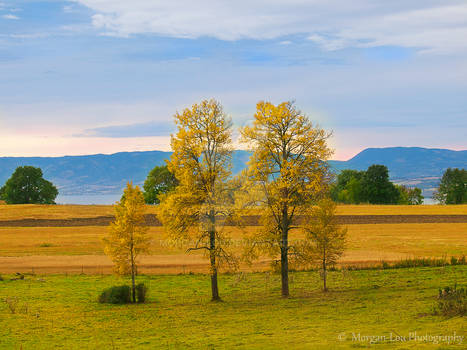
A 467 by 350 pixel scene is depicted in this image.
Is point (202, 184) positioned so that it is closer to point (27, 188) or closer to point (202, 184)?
point (202, 184)

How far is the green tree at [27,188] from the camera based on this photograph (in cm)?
12988

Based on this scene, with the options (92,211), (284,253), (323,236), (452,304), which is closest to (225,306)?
(284,253)

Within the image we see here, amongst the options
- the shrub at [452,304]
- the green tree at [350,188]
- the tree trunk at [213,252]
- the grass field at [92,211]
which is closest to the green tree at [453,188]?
the green tree at [350,188]

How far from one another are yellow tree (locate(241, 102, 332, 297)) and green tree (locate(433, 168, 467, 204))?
12319 centimetres

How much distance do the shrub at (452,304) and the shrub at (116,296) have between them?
2033 centimetres

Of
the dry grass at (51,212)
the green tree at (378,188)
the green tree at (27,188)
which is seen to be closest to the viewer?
the dry grass at (51,212)

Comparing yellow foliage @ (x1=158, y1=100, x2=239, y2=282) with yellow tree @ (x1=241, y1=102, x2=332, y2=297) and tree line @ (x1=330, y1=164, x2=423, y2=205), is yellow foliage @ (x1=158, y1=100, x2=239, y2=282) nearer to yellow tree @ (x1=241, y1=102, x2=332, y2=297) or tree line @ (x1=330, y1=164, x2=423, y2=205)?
yellow tree @ (x1=241, y1=102, x2=332, y2=297)

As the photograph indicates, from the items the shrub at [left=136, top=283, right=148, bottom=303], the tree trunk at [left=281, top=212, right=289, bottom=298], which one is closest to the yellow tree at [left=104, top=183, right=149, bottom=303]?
the shrub at [left=136, top=283, right=148, bottom=303]

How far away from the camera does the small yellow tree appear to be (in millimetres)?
33656

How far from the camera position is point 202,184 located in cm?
3288

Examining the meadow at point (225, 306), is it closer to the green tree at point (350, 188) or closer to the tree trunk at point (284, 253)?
the tree trunk at point (284, 253)

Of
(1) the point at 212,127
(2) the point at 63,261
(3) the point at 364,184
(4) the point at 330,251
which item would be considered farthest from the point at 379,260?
(3) the point at 364,184

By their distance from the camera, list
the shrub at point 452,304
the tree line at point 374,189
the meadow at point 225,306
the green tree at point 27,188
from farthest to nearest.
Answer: the tree line at point 374,189 → the green tree at point 27,188 → the shrub at point 452,304 → the meadow at point 225,306

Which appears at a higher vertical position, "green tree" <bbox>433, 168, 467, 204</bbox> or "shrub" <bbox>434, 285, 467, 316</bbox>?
"green tree" <bbox>433, 168, 467, 204</bbox>
